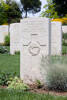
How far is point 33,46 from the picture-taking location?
6.75 metres

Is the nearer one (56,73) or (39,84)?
(56,73)

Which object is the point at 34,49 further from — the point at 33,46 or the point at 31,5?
the point at 31,5

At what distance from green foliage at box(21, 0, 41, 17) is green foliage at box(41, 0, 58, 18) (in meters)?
19.8

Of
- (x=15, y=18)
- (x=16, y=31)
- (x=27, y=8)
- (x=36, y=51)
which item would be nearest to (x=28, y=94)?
(x=36, y=51)

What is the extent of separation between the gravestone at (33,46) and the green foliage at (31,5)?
50694 mm

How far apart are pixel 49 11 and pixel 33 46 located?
29.9 meters

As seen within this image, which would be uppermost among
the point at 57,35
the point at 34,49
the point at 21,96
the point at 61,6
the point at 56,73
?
the point at 61,6

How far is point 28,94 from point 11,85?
0.82 metres

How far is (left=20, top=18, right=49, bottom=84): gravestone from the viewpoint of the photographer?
6.72 meters

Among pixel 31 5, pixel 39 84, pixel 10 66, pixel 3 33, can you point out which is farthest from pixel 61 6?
pixel 39 84

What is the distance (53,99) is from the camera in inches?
200

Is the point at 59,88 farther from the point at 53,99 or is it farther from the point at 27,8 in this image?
the point at 27,8

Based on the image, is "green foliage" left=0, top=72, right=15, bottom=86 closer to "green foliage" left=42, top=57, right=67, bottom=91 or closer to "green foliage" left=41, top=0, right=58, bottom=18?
"green foliage" left=42, top=57, right=67, bottom=91

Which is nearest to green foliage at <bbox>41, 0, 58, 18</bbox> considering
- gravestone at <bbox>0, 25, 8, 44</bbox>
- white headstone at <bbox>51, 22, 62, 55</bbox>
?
gravestone at <bbox>0, 25, 8, 44</bbox>
